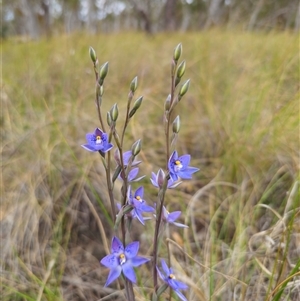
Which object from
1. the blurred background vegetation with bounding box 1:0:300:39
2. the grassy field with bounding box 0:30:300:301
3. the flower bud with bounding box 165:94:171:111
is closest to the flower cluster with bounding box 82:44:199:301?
the flower bud with bounding box 165:94:171:111

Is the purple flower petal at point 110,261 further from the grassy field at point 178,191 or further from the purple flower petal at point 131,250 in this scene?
the grassy field at point 178,191

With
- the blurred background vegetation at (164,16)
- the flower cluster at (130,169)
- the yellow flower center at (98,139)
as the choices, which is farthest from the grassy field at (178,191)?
the blurred background vegetation at (164,16)

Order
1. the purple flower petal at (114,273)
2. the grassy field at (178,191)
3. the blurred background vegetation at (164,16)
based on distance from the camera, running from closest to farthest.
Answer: the purple flower petal at (114,273) < the grassy field at (178,191) < the blurred background vegetation at (164,16)

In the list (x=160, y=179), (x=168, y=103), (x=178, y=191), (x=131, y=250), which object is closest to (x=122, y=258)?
(x=131, y=250)

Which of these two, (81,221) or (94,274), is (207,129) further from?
(94,274)

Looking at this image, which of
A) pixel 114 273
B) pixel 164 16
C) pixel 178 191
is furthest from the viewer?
pixel 164 16

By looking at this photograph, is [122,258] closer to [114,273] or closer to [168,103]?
[114,273]

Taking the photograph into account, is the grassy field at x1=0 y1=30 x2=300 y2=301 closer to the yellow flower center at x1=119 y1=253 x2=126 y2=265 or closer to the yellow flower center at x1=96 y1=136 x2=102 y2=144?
the yellow flower center at x1=119 y1=253 x2=126 y2=265
